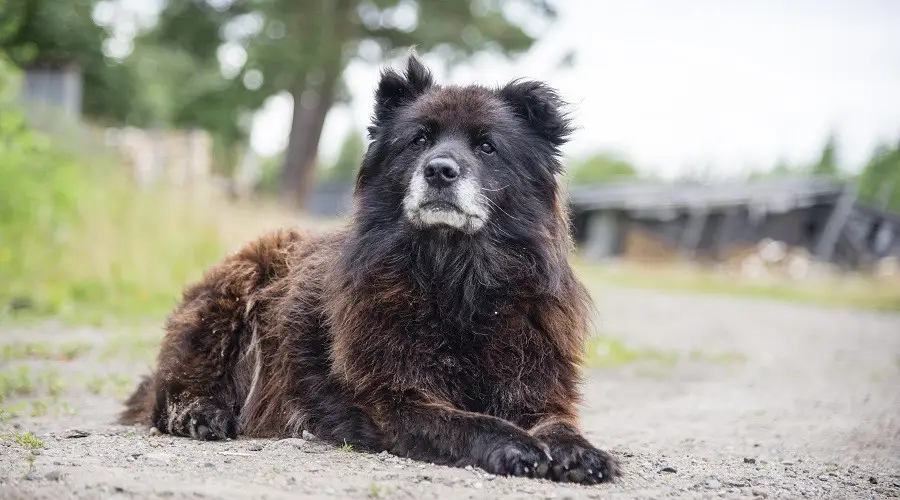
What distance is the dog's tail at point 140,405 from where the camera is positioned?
5.79m

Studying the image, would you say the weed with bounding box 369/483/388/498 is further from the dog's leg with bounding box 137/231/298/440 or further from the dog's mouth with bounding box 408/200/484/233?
the dog's leg with bounding box 137/231/298/440

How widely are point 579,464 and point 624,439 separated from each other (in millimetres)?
1864

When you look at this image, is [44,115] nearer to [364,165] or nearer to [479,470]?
[364,165]

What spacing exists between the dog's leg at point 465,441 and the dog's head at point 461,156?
1.09m

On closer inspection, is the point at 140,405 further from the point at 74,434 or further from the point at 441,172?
the point at 441,172

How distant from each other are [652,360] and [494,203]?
6648 mm

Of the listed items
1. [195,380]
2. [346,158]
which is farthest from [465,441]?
[346,158]

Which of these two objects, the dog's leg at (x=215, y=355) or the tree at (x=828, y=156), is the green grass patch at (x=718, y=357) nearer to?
the dog's leg at (x=215, y=355)

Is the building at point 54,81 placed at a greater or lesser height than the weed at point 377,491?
greater

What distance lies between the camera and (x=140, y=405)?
5.92m

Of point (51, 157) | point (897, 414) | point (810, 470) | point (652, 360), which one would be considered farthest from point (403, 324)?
point (51, 157)

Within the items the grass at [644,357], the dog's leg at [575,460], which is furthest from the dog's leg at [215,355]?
the grass at [644,357]

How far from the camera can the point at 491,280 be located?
4969 millimetres

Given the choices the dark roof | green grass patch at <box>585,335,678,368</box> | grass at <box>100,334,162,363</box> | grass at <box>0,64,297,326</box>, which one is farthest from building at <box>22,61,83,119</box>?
the dark roof
